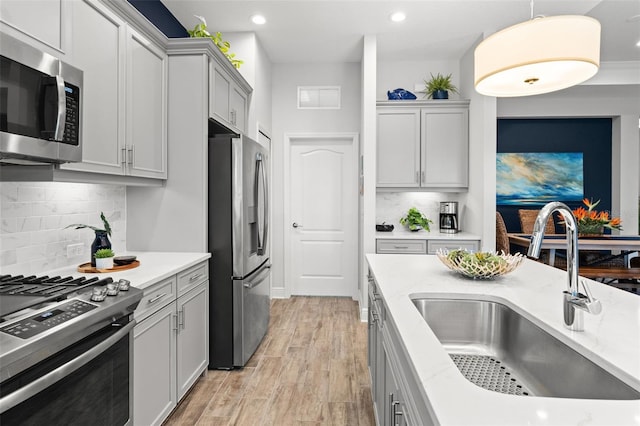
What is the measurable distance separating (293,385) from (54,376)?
170 centimetres

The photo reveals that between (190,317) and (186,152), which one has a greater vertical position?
(186,152)

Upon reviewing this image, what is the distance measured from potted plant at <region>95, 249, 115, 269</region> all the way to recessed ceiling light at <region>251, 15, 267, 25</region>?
268 cm

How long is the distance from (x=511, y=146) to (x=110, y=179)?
17.4ft

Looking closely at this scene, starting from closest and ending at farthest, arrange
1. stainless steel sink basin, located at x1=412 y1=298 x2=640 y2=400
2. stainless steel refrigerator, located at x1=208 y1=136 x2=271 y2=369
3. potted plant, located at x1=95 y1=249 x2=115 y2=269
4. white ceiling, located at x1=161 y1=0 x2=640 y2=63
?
stainless steel sink basin, located at x1=412 y1=298 x2=640 y2=400 < potted plant, located at x1=95 y1=249 x2=115 y2=269 < stainless steel refrigerator, located at x1=208 y1=136 x2=271 y2=369 < white ceiling, located at x1=161 y1=0 x2=640 y2=63

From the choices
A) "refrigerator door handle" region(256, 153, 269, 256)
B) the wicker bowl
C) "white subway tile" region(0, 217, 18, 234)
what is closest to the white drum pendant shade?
the wicker bowl

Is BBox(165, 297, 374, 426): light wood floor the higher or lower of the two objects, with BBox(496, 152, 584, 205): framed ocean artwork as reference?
lower

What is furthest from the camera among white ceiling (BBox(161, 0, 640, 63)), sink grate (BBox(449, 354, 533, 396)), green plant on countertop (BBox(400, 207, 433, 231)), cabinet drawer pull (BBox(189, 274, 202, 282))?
green plant on countertop (BBox(400, 207, 433, 231))

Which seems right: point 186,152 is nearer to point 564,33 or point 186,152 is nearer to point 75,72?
point 75,72

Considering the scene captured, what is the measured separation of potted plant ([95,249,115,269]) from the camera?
6.56 feet

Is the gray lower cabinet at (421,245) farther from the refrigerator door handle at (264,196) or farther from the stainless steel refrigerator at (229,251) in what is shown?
the stainless steel refrigerator at (229,251)

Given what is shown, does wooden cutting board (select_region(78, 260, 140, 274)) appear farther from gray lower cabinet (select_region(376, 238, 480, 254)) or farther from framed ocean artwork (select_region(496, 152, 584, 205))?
framed ocean artwork (select_region(496, 152, 584, 205))

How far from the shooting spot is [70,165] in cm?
176

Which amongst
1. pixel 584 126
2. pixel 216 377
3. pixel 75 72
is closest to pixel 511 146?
pixel 584 126

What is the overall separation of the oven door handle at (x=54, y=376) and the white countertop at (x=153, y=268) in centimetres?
36
